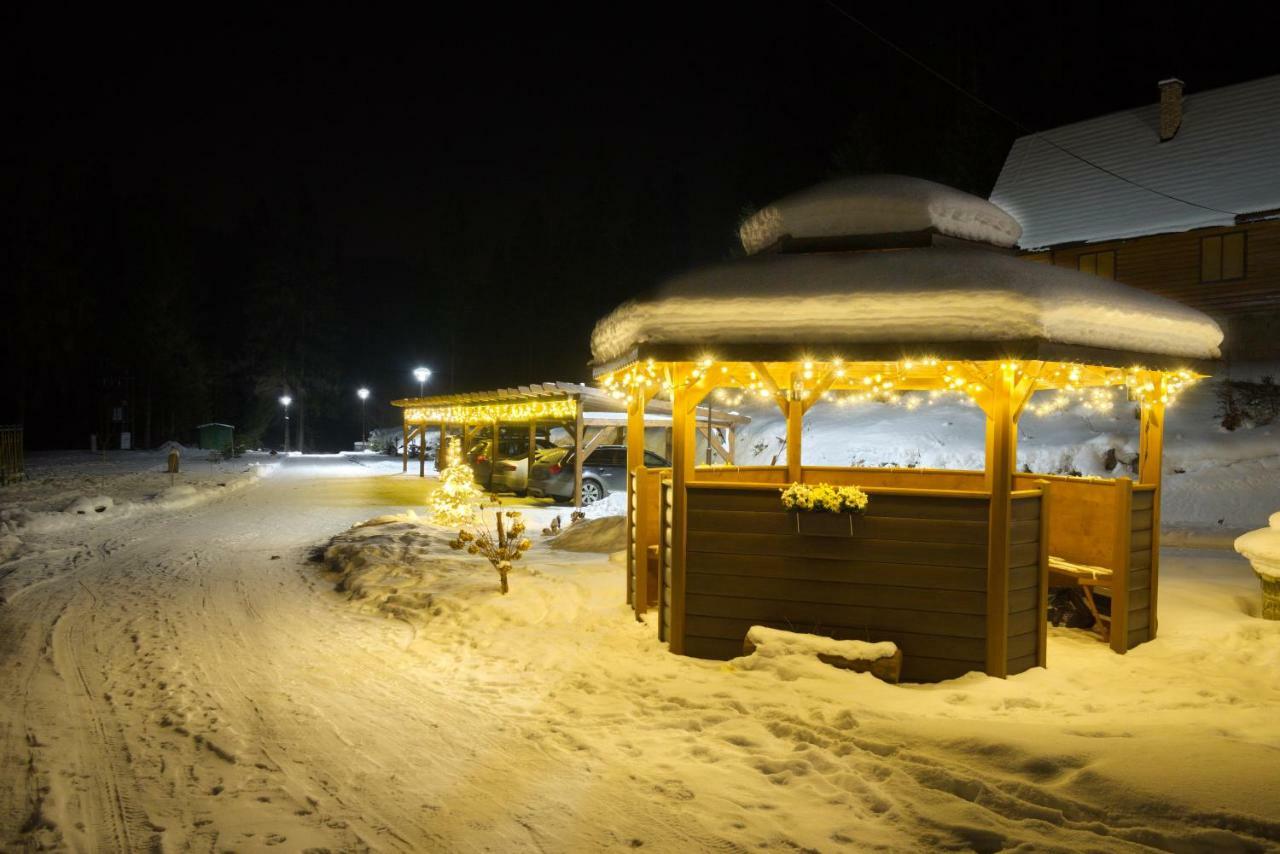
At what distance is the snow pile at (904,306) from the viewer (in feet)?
19.7

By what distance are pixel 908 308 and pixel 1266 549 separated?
4.47m

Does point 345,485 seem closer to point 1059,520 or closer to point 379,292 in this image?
point 1059,520

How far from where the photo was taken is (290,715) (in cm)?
527

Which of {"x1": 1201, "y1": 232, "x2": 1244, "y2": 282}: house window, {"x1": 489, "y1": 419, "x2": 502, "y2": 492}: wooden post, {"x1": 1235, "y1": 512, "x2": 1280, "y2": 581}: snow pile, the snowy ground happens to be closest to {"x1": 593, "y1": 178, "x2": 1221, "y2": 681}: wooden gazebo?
the snowy ground

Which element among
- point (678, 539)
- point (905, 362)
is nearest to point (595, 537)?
point (678, 539)

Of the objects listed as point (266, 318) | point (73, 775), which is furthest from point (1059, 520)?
point (266, 318)

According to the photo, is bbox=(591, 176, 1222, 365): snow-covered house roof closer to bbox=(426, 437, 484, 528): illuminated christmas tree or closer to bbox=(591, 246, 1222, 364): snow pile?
bbox=(591, 246, 1222, 364): snow pile

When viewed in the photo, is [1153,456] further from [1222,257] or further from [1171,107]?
[1171,107]

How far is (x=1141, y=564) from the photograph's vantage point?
7.29m

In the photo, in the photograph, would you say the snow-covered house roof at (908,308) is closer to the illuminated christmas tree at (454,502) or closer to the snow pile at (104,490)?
the illuminated christmas tree at (454,502)

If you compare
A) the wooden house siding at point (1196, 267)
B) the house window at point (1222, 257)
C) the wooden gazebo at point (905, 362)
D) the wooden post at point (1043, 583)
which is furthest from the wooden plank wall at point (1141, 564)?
the house window at point (1222, 257)

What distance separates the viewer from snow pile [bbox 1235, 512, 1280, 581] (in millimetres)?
7273

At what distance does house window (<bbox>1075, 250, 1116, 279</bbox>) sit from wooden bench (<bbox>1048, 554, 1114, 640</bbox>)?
794 inches

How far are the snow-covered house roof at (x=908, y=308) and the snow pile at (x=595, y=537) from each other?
19.4ft
